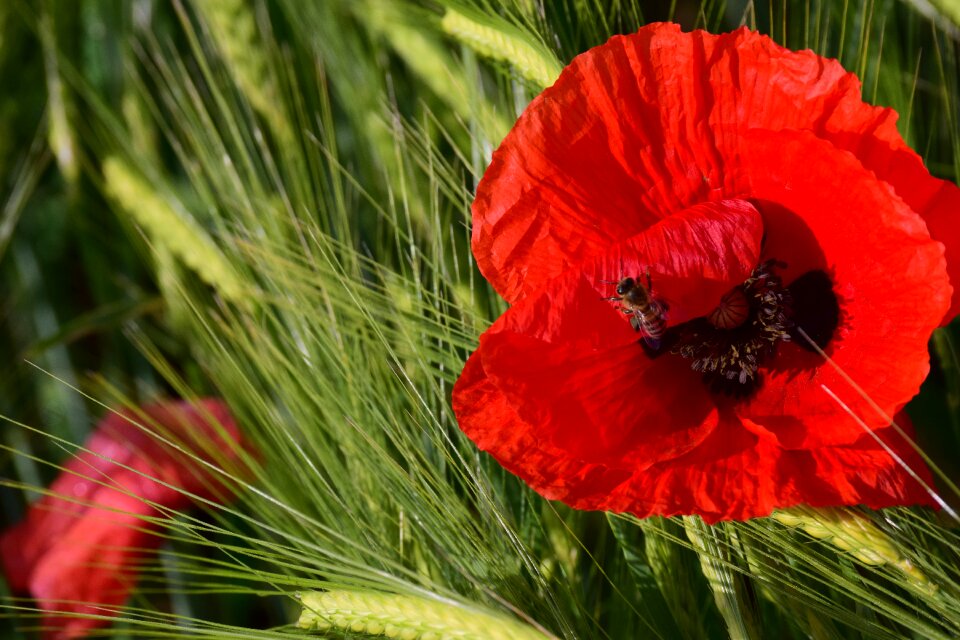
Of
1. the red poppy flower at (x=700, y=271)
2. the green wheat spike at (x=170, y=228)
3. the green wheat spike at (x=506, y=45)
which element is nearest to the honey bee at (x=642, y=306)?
the red poppy flower at (x=700, y=271)

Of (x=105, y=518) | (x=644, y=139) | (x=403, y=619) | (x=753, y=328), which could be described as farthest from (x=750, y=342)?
(x=105, y=518)

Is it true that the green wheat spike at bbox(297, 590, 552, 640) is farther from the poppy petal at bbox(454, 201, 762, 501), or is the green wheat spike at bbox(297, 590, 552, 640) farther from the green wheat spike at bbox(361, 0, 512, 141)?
the green wheat spike at bbox(361, 0, 512, 141)

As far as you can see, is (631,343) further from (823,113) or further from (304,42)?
(304,42)

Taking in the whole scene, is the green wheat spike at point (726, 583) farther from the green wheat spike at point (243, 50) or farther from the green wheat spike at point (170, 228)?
the green wheat spike at point (243, 50)

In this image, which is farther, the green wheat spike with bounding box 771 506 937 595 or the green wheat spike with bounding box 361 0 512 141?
the green wheat spike with bounding box 361 0 512 141

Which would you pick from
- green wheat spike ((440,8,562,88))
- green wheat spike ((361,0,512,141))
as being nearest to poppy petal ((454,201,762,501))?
green wheat spike ((440,8,562,88))
